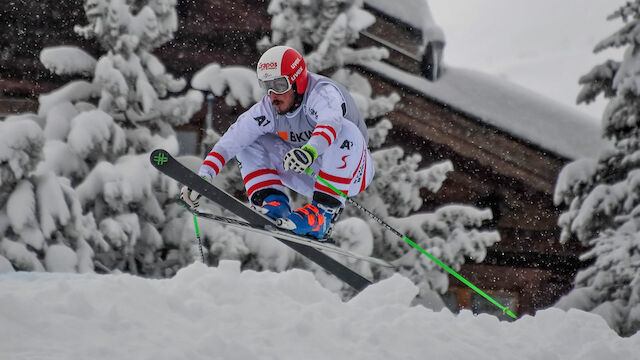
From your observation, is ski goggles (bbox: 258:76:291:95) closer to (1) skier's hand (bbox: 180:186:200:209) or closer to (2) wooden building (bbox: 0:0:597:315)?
(1) skier's hand (bbox: 180:186:200:209)

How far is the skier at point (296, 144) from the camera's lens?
5652 millimetres

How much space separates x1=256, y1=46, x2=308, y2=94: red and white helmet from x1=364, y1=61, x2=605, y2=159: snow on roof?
8.13 m

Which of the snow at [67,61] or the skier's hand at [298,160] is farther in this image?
the snow at [67,61]

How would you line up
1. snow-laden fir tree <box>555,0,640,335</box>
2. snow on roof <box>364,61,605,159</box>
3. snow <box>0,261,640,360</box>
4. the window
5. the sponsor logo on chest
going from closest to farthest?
snow <box>0,261,640,360</box>
the sponsor logo on chest
snow-laden fir tree <box>555,0,640,335</box>
snow on roof <box>364,61,605,159</box>
the window

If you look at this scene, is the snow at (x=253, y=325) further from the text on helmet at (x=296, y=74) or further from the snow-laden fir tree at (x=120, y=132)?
the snow-laden fir tree at (x=120, y=132)

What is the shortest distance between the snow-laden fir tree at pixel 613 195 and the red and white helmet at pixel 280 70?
5.60m

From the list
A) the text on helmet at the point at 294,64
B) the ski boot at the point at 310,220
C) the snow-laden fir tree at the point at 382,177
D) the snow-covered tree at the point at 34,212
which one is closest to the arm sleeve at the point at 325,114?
the text on helmet at the point at 294,64

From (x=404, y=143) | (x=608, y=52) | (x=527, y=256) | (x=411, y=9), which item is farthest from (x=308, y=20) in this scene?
(x=608, y=52)

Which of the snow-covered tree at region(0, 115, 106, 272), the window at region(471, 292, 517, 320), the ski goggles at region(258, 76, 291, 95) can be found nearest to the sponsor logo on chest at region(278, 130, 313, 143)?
the ski goggles at region(258, 76, 291, 95)

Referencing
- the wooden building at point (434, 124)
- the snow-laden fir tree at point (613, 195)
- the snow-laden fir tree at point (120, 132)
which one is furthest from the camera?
the wooden building at point (434, 124)

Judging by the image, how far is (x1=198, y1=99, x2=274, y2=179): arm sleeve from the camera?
20.1 ft

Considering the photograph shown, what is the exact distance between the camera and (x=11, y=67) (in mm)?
13914

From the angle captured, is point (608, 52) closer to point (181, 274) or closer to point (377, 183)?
point (377, 183)

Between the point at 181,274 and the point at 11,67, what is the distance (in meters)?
9.48
